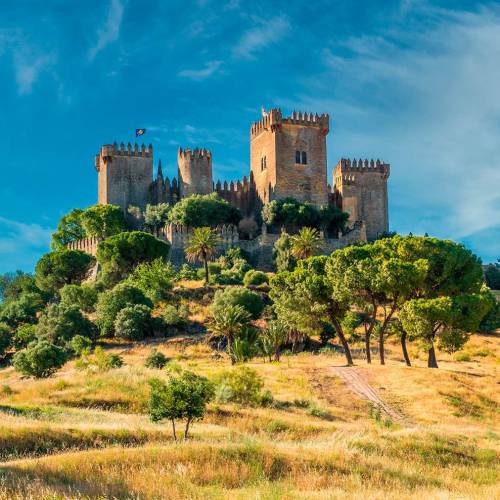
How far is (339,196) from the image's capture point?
268 ft

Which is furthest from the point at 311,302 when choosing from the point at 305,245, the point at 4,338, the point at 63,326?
the point at 4,338

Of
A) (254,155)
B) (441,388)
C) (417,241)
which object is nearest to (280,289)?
(417,241)

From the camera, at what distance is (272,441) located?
70.8ft

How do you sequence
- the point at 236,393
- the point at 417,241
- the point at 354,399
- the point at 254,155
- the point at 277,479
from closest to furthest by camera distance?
1. the point at 277,479
2. the point at 236,393
3. the point at 354,399
4. the point at 417,241
5. the point at 254,155

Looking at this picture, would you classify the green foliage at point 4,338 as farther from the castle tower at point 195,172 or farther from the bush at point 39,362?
the castle tower at point 195,172

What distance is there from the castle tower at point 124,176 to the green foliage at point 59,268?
880 centimetres

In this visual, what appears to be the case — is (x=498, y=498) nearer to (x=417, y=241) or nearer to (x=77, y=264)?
(x=417, y=241)

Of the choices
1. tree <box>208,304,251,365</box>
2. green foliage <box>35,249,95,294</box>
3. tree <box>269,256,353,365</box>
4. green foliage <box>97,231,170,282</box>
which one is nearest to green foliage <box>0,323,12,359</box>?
green foliage <box>97,231,170,282</box>

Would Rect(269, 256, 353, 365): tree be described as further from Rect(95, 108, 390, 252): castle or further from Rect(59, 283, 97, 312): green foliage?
Rect(95, 108, 390, 252): castle

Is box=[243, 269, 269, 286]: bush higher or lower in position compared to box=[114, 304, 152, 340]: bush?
higher

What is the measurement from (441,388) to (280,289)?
13.4 m

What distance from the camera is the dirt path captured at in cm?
3108

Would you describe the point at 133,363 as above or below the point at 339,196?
below

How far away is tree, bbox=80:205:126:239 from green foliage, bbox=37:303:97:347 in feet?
56.4
